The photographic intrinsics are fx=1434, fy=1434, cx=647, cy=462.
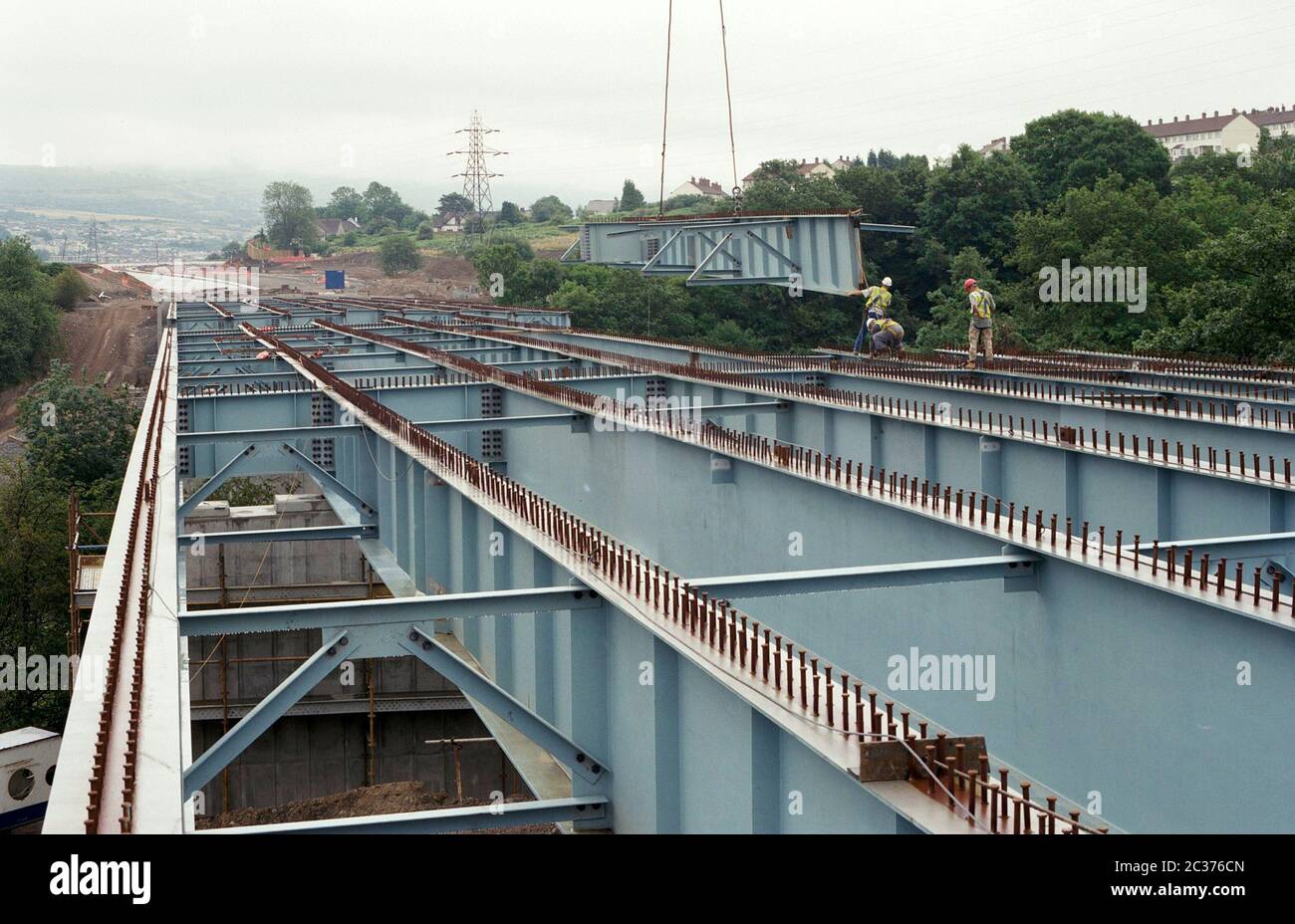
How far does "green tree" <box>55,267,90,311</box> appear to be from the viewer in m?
82.5

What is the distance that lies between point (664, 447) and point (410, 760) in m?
10.6

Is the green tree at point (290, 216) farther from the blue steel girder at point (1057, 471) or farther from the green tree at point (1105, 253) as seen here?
the blue steel girder at point (1057, 471)

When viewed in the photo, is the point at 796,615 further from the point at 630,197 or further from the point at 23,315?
the point at 630,197

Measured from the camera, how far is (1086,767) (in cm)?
1011

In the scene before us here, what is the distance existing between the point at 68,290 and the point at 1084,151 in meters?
57.3

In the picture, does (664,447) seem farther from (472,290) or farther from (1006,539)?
(472,290)

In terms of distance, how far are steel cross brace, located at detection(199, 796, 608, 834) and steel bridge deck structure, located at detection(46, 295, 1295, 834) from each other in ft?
0.10

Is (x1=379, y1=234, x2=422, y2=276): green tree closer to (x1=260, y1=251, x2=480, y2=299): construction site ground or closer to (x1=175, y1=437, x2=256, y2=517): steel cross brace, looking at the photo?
(x1=260, y1=251, x2=480, y2=299): construction site ground

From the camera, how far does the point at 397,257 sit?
13475cm

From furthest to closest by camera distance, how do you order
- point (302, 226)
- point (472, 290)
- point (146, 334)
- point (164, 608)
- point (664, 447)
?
1. point (302, 226)
2. point (472, 290)
3. point (146, 334)
4. point (664, 447)
5. point (164, 608)

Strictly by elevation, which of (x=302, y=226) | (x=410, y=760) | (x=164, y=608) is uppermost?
(x=302, y=226)

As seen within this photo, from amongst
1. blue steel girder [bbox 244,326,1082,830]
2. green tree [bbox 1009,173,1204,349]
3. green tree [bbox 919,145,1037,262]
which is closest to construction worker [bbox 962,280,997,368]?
blue steel girder [bbox 244,326,1082,830]
